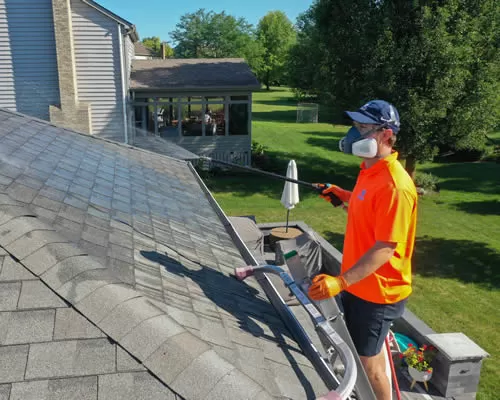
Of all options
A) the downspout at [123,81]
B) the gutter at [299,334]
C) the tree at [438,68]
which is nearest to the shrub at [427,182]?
the tree at [438,68]

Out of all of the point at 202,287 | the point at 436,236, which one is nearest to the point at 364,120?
the point at 202,287

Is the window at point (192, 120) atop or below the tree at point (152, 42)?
below

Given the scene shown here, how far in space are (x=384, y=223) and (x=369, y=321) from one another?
80 cm

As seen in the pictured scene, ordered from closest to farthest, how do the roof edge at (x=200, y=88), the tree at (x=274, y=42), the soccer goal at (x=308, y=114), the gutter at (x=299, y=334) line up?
the gutter at (x=299, y=334)
the roof edge at (x=200, y=88)
the soccer goal at (x=308, y=114)
the tree at (x=274, y=42)

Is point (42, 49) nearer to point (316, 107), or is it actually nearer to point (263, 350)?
point (263, 350)

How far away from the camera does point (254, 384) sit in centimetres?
210

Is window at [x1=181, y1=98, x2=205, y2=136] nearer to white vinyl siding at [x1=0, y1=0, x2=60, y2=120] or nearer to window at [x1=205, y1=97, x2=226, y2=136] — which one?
window at [x1=205, y1=97, x2=226, y2=136]

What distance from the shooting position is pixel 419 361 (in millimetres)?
6117

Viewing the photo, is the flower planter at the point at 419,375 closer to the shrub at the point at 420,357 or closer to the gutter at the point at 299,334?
the shrub at the point at 420,357

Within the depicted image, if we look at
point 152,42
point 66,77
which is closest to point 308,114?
point 66,77

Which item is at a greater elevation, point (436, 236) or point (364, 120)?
point (364, 120)

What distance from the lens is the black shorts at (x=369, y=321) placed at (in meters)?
3.28

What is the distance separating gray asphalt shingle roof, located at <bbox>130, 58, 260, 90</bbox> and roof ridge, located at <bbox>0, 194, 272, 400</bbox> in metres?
18.2

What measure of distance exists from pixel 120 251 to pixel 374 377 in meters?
2.07
